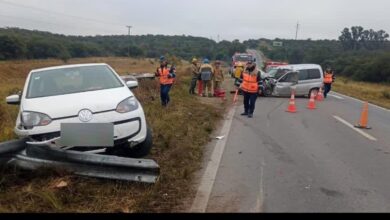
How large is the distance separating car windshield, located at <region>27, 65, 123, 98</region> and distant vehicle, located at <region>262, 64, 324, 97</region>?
15283 mm

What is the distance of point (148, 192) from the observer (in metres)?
5.34

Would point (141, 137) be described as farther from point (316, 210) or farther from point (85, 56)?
point (85, 56)

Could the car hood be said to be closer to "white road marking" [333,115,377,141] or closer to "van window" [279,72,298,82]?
"white road marking" [333,115,377,141]

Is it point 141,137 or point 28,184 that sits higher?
point 141,137

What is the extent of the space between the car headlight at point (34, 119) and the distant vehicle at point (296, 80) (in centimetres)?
1698

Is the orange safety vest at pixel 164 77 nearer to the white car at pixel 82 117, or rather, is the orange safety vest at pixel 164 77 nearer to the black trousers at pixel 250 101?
the black trousers at pixel 250 101

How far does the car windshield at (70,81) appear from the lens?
23.4ft

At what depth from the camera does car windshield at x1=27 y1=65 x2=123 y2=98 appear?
7117 millimetres

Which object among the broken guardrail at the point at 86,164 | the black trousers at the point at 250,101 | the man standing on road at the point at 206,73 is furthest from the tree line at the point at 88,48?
the broken guardrail at the point at 86,164
